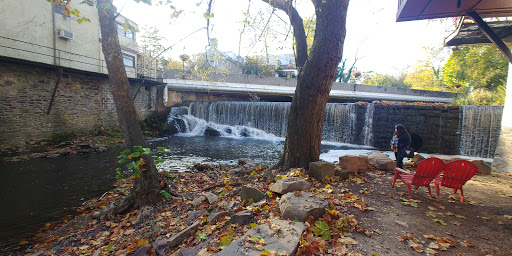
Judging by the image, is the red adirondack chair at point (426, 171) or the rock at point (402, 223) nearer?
the rock at point (402, 223)

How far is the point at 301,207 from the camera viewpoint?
2.67m

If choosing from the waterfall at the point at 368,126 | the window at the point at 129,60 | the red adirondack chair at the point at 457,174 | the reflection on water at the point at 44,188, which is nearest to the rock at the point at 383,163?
the red adirondack chair at the point at 457,174

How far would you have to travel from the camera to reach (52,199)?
17.7 ft

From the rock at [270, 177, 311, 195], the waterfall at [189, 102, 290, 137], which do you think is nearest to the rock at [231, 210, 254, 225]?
the rock at [270, 177, 311, 195]

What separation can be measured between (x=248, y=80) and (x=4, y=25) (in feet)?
45.1

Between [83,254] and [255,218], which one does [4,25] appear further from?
[255,218]

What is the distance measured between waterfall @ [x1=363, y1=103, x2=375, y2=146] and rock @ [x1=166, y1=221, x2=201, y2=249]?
1185cm

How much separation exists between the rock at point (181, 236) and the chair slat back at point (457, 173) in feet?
12.5

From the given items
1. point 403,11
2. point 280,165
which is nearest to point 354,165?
point 280,165

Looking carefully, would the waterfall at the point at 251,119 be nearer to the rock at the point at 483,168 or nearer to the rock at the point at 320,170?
the rock at the point at 483,168

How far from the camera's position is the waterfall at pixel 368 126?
1264 centimetres

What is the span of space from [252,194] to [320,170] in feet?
4.68

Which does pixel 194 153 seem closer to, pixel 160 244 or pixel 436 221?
pixel 160 244

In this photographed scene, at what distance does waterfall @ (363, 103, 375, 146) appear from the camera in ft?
41.5
